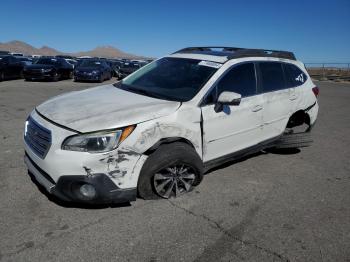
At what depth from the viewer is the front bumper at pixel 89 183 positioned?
11.0 ft

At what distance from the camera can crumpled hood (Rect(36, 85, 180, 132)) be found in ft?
11.3

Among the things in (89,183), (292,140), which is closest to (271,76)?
(292,140)

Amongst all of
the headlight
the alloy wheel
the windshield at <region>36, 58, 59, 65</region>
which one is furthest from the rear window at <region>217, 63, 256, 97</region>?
the windshield at <region>36, 58, 59, 65</region>

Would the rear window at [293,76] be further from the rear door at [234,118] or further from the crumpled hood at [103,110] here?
the crumpled hood at [103,110]

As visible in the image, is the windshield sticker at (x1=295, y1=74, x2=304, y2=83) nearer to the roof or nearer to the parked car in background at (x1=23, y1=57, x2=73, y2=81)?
the roof

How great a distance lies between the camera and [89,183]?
3357 mm

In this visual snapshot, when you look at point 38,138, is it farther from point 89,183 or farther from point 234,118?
point 234,118

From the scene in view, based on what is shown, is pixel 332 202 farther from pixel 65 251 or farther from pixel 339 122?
pixel 339 122

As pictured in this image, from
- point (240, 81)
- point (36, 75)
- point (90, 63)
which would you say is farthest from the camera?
point (90, 63)

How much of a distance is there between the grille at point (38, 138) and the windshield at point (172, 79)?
1350 millimetres

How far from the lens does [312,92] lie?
235 inches

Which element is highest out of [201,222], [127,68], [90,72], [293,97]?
[127,68]

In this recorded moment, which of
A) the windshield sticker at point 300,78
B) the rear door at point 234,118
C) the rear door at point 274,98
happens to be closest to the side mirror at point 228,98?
the rear door at point 234,118

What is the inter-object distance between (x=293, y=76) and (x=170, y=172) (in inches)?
117
